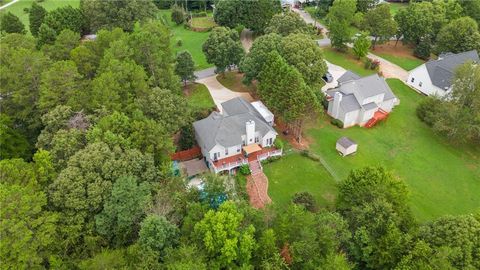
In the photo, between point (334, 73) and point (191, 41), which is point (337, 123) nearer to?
point (334, 73)

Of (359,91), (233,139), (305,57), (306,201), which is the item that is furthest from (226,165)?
(359,91)

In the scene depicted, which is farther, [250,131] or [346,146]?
[346,146]

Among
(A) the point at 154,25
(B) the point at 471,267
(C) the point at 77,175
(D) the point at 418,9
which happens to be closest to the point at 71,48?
(A) the point at 154,25

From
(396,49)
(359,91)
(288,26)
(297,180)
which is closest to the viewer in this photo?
(297,180)

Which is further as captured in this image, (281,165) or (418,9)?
(418,9)

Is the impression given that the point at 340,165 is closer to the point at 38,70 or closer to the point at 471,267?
the point at 471,267

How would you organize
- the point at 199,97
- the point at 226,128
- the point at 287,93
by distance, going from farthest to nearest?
the point at 199,97 → the point at 287,93 → the point at 226,128
